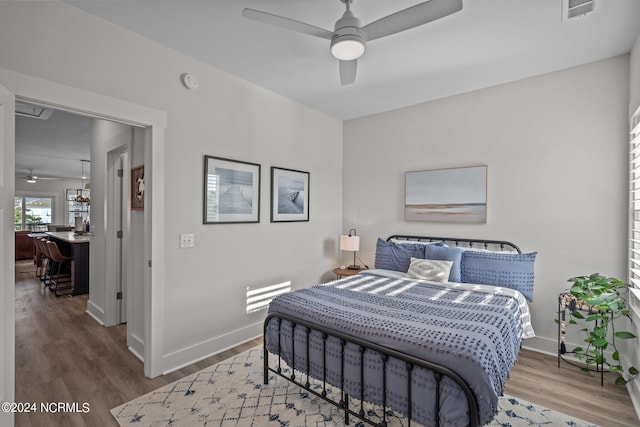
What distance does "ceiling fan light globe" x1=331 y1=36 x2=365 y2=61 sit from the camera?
2.06m

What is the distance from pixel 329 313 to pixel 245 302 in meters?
1.60

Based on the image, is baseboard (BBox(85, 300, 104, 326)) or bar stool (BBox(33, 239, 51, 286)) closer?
baseboard (BBox(85, 300, 104, 326))

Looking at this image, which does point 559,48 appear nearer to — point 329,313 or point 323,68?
point 323,68

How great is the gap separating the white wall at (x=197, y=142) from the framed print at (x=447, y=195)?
4.38 ft

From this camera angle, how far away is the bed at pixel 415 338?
64.6 inches

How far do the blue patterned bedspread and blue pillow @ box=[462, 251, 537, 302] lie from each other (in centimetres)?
41

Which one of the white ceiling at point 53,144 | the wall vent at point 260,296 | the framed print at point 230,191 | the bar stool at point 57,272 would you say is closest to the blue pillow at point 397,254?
the wall vent at point 260,296

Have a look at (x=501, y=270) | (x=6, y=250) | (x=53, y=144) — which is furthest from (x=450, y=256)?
(x=53, y=144)

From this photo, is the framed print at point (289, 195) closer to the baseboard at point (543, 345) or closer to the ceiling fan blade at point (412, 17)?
the ceiling fan blade at point (412, 17)

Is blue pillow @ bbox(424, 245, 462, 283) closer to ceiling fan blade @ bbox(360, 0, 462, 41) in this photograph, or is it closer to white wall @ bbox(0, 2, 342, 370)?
white wall @ bbox(0, 2, 342, 370)

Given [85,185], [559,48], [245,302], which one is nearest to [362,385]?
[245,302]

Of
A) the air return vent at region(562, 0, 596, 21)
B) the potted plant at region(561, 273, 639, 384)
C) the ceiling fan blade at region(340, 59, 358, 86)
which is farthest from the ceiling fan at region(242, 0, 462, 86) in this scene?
the potted plant at region(561, 273, 639, 384)

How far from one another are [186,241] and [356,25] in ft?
7.55

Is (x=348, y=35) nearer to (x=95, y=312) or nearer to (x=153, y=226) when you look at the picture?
(x=153, y=226)
